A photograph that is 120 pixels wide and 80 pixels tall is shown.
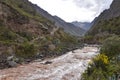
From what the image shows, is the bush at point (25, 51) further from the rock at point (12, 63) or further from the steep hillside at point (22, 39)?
the rock at point (12, 63)

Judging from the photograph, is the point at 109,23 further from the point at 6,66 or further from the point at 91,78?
the point at 91,78

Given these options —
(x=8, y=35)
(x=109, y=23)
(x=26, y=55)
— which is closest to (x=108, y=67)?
(x=26, y=55)

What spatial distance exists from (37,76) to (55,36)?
80622mm

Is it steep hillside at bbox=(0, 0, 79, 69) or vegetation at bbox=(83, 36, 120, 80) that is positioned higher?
steep hillside at bbox=(0, 0, 79, 69)

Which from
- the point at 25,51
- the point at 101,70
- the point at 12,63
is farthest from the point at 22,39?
the point at 101,70

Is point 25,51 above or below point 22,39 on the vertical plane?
below

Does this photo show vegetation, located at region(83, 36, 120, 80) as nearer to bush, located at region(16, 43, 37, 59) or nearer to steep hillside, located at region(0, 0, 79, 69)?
steep hillside, located at region(0, 0, 79, 69)

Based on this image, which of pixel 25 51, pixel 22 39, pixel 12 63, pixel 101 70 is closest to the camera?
pixel 101 70

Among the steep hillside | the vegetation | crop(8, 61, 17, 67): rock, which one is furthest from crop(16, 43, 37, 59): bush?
the vegetation

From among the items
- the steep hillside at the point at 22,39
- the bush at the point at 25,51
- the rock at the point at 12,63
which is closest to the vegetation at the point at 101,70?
the rock at the point at 12,63

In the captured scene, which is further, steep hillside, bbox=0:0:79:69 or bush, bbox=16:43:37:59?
bush, bbox=16:43:37:59

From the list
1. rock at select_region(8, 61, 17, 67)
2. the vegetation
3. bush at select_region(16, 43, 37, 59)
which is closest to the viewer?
the vegetation

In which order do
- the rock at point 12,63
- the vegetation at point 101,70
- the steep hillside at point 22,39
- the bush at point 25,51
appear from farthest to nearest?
the bush at point 25,51, the steep hillside at point 22,39, the rock at point 12,63, the vegetation at point 101,70

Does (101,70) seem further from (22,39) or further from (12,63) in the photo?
(22,39)
